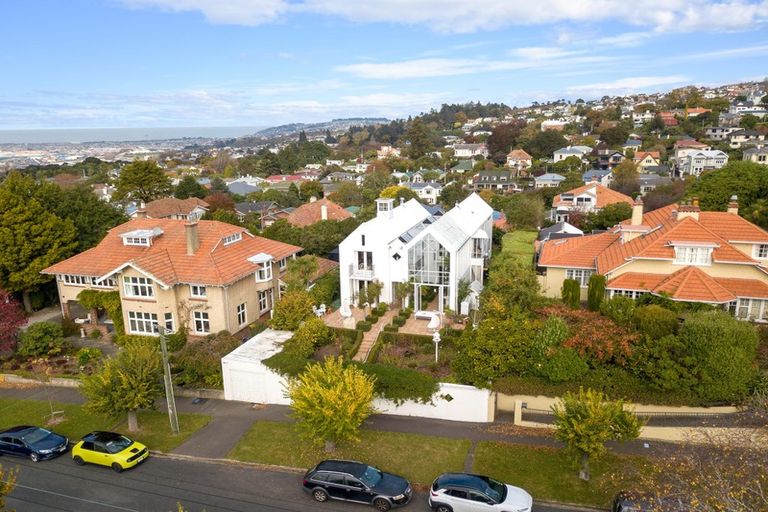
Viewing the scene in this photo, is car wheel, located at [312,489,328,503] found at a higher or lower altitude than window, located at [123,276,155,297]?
Result: lower

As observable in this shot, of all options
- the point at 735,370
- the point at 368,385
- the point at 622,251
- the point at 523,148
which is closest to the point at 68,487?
the point at 368,385

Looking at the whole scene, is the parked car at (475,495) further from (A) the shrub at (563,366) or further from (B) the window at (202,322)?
(B) the window at (202,322)

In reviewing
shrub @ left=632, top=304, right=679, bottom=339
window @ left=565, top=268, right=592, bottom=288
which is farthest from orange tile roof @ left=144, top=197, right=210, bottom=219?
shrub @ left=632, top=304, right=679, bottom=339

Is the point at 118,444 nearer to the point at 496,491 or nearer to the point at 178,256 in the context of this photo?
the point at 178,256

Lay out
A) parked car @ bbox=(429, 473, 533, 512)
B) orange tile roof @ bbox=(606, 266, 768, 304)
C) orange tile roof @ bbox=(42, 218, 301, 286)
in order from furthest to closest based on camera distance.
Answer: orange tile roof @ bbox=(42, 218, 301, 286) < orange tile roof @ bbox=(606, 266, 768, 304) < parked car @ bbox=(429, 473, 533, 512)

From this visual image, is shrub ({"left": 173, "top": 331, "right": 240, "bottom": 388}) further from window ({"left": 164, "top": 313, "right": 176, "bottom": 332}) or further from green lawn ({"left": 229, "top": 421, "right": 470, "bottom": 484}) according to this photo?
green lawn ({"left": 229, "top": 421, "right": 470, "bottom": 484})

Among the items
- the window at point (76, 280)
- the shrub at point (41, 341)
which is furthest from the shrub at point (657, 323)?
the window at point (76, 280)
